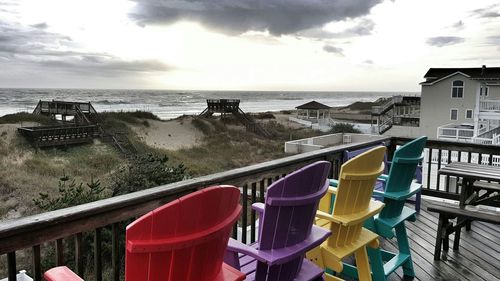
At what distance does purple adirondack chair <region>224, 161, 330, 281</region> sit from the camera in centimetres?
162

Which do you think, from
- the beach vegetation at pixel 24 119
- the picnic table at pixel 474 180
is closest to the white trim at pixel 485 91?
the picnic table at pixel 474 180

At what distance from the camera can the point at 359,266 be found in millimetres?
2363

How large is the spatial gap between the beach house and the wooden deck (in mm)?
13853

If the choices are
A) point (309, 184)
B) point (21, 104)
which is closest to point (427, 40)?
point (309, 184)

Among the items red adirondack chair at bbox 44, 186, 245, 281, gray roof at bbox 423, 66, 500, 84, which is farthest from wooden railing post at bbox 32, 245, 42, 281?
gray roof at bbox 423, 66, 500, 84

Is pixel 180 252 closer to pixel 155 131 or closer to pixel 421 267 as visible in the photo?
pixel 421 267

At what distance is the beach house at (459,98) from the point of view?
16922 mm

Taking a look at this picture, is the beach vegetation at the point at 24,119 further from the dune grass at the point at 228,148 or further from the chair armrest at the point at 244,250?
the chair armrest at the point at 244,250

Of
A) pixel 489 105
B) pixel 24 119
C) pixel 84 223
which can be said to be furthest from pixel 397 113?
pixel 84 223

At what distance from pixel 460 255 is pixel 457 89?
Result: 19.6m

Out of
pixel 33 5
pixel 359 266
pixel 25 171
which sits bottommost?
pixel 25 171

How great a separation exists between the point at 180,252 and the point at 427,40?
54.0ft

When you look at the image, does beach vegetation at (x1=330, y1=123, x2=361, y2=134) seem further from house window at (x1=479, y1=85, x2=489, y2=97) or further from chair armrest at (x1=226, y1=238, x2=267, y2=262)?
chair armrest at (x1=226, y1=238, x2=267, y2=262)

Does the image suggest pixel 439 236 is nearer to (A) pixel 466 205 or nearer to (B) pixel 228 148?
(A) pixel 466 205
